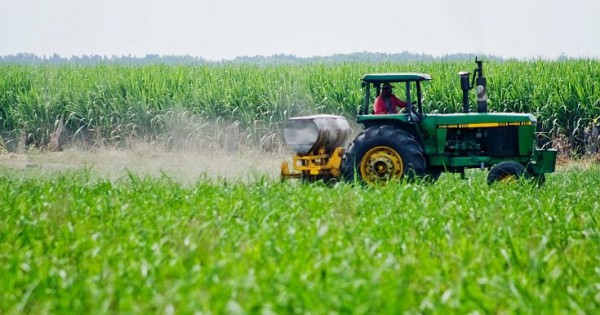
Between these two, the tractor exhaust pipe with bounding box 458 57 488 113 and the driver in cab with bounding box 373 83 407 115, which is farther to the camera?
the driver in cab with bounding box 373 83 407 115

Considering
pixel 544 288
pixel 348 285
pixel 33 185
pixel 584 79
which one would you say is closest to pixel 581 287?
pixel 544 288

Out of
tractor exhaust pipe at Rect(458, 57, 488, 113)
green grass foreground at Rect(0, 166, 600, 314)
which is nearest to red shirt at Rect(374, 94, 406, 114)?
tractor exhaust pipe at Rect(458, 57, 488, 113)

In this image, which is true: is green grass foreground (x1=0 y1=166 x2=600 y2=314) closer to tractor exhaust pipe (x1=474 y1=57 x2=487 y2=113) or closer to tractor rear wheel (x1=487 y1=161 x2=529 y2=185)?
tractor rear wheel (x1=487 y1=161 x2=529 y2=185)

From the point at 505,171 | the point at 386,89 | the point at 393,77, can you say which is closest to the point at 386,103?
the point at 386,89

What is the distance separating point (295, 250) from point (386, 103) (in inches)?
270

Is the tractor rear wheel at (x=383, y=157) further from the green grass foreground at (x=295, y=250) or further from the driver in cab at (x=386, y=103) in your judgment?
the green grass foreground at (x=295, y=250)

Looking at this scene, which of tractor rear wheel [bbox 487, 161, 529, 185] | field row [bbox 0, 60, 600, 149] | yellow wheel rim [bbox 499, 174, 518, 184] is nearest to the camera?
yellow wheel rim [bbox 499, 174, 518, 184]

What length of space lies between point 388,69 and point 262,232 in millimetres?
20860

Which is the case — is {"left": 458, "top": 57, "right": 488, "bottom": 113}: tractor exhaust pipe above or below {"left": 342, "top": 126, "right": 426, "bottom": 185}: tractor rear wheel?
above

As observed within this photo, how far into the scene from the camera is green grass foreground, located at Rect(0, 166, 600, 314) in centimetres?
581

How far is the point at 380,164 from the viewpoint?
13570 mm

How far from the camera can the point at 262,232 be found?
26.3 feet

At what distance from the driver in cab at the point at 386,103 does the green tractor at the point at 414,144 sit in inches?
5.4

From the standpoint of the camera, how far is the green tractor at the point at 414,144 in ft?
44.2
